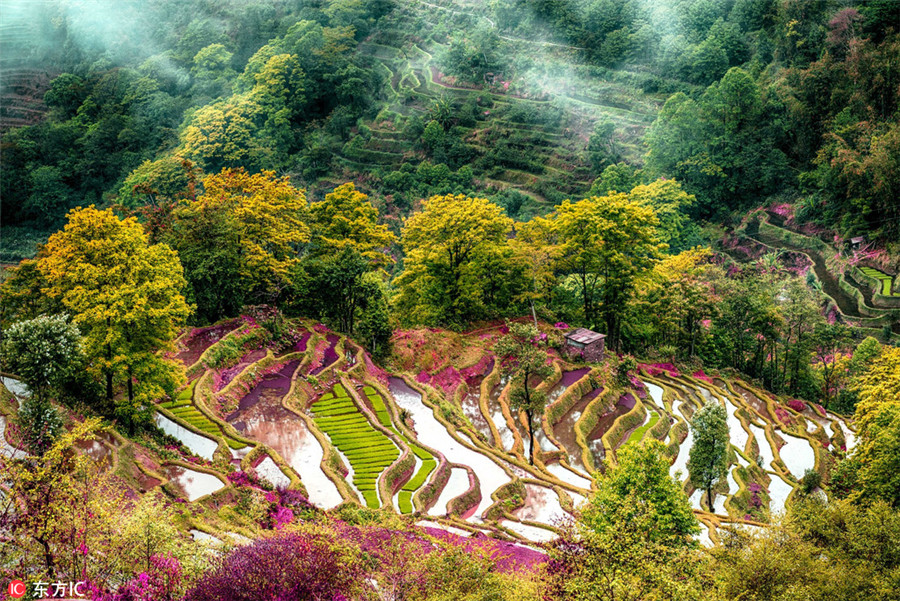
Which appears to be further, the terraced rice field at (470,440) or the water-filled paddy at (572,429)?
the water-filled paddy at (572,429)

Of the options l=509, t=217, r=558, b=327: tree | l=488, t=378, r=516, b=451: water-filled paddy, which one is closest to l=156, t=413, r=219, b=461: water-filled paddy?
l=488, t=378, r=516, b=451: water-filled paddy

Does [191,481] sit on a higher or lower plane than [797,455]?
higher

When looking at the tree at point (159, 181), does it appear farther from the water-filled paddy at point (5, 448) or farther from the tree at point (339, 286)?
the water-filled paddy at point (5, 448)

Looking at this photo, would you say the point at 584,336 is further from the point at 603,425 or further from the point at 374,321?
the point at 374,321

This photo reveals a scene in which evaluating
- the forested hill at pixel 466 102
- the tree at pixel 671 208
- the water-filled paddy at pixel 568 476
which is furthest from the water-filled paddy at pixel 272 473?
the forested hill at pixel 466 102

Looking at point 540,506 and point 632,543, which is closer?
point 632,543

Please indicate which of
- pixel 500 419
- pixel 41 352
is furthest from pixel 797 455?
pixel 41 352
